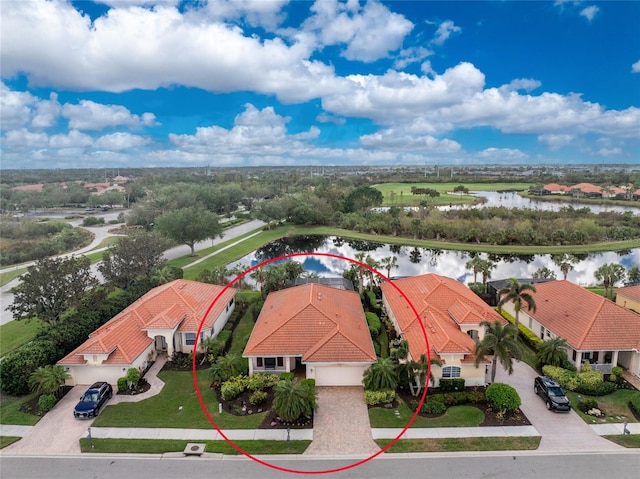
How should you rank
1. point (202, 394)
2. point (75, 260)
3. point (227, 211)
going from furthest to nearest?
1. point (227, 211)
2. point (75, 260)
3. point (202, 394)

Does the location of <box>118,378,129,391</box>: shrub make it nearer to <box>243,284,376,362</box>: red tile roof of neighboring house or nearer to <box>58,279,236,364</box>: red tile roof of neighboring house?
<box>58,279,236,364</box>: red tile roof of neighboring house

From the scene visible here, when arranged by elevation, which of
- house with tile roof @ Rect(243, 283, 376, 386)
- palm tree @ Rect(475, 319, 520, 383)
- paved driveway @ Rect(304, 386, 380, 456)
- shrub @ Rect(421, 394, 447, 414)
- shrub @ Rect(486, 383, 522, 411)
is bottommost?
paved driveway @ Rect(304, 386, 380, 456)

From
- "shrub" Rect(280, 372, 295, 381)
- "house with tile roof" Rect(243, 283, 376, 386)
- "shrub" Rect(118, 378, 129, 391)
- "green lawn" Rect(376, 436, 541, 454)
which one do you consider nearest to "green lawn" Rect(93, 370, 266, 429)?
"shrub" Rect(118, 378, 129, 391)

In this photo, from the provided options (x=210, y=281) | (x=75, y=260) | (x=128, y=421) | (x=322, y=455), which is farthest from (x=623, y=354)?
(x=75, y=260)

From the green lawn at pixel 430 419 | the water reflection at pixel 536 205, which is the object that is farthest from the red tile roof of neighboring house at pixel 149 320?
the water reflection at pixel 536 205

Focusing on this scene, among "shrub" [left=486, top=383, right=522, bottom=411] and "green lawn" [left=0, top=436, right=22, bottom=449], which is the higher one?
"shrub" [left=486, top=383, right=522, bottom=411]

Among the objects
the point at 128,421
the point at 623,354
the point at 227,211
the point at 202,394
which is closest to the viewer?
the point at 128,421

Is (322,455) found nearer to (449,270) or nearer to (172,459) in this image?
(172,459)

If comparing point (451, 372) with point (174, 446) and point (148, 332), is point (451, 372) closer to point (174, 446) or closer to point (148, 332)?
point (174, 446)

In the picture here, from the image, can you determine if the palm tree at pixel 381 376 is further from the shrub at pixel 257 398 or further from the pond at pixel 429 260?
the pond at pixel 429 260
